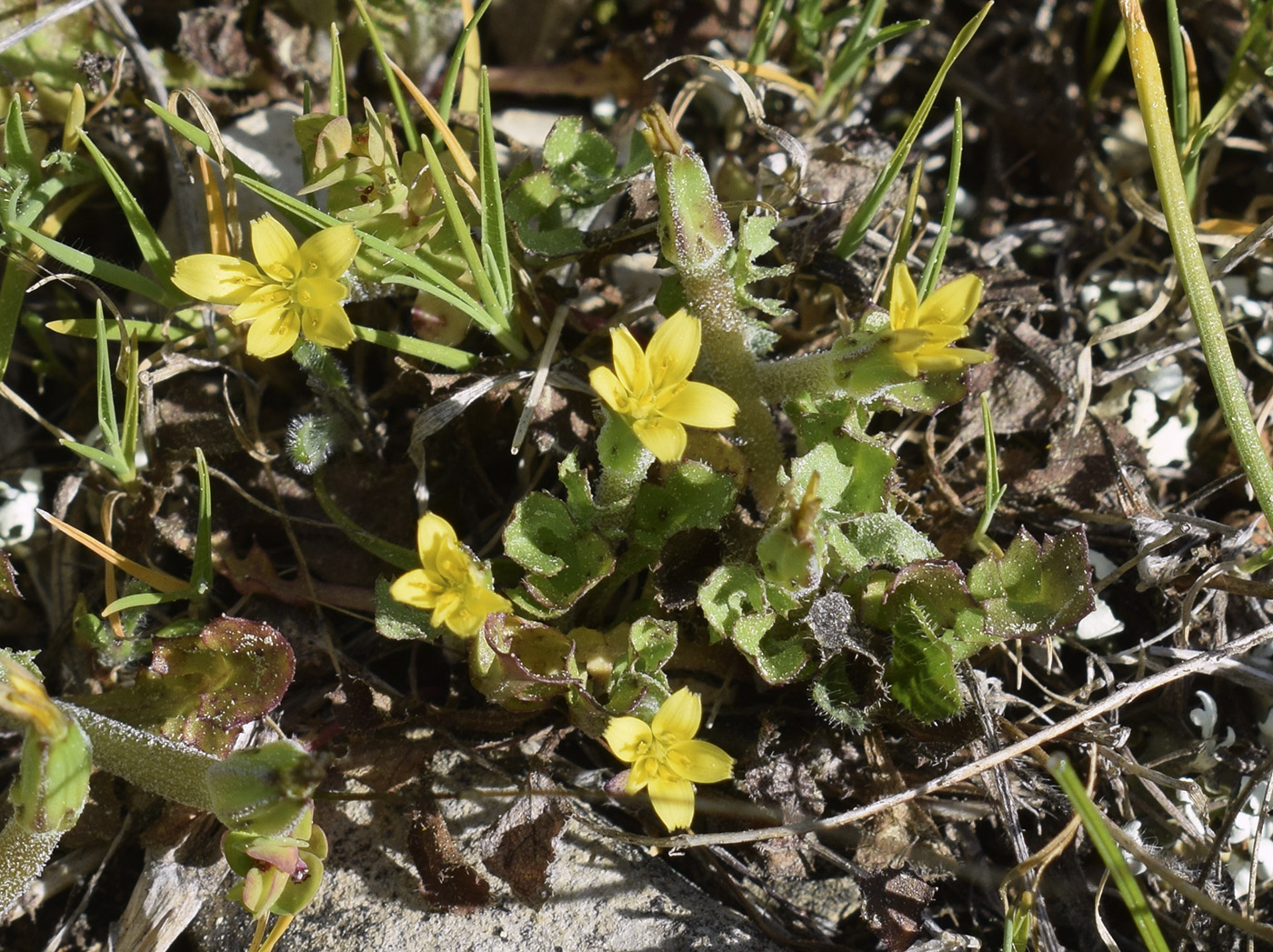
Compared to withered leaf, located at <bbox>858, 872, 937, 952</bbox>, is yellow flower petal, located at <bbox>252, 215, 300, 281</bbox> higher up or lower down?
higher up

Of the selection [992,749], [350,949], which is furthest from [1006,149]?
[350,949]

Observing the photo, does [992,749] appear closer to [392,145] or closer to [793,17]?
[392,145]

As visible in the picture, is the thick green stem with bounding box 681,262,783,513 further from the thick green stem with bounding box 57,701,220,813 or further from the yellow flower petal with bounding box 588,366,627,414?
the thick green stem with bounding box 57,701,220,813

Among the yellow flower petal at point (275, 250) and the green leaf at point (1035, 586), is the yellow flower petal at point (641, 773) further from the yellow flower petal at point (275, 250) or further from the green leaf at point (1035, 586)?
the yellow flower petal at point (275, 250)

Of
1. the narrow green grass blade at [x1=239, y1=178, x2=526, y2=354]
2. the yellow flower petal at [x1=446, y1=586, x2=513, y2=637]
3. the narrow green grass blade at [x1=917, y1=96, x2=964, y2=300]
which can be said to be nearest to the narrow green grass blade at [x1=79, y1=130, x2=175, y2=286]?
the narrow green grass blade at [x1=239, y1=178, x2=526, y2=354]

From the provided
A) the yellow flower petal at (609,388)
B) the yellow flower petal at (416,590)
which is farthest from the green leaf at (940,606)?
the yellow flower petal at (416,590)

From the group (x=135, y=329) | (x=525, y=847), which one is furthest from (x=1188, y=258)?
(x=135, y=329)
